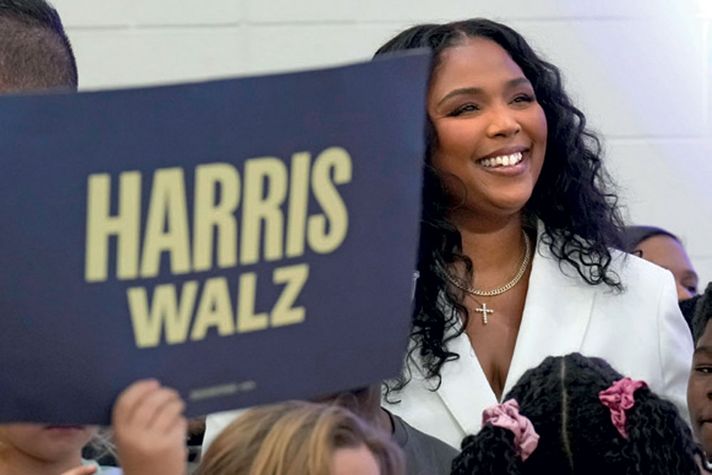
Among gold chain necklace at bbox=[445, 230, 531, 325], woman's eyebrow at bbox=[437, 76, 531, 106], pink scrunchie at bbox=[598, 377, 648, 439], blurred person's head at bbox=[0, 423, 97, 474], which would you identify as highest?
woman's eyebrow at bbox=[437, 76, 531, 106]

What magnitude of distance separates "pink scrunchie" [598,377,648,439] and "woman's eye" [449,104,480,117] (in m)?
0.81

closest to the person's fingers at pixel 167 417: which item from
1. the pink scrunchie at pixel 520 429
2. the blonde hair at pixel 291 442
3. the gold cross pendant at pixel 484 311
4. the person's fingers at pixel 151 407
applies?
the person's fingers at pixel 151 407

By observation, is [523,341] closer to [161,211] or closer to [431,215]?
[431,215]

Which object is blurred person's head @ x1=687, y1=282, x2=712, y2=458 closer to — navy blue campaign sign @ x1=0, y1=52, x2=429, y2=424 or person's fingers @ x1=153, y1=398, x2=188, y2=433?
navy blue campaign sign @ x1=0, y1=52, x2=429, y2=424

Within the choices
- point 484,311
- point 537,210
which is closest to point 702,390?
point 484,311

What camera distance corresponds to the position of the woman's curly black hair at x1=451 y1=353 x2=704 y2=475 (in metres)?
1.61

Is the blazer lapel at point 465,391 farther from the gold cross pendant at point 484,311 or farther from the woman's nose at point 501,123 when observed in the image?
the woman's nose at point 501,123

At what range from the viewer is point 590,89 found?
388 centimetres

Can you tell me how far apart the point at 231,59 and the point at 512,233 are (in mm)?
1450

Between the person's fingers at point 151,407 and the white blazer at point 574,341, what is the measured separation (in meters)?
1.10

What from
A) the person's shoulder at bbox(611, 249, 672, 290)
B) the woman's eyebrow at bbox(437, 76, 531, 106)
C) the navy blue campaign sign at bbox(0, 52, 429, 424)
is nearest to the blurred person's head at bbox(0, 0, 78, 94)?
the navy blue campaign sign at bbox(0, 52, 429, 424)

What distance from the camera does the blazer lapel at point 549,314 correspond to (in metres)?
2.35

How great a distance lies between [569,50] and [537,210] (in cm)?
141

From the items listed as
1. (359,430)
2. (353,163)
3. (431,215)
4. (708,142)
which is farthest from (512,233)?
(708,142)
